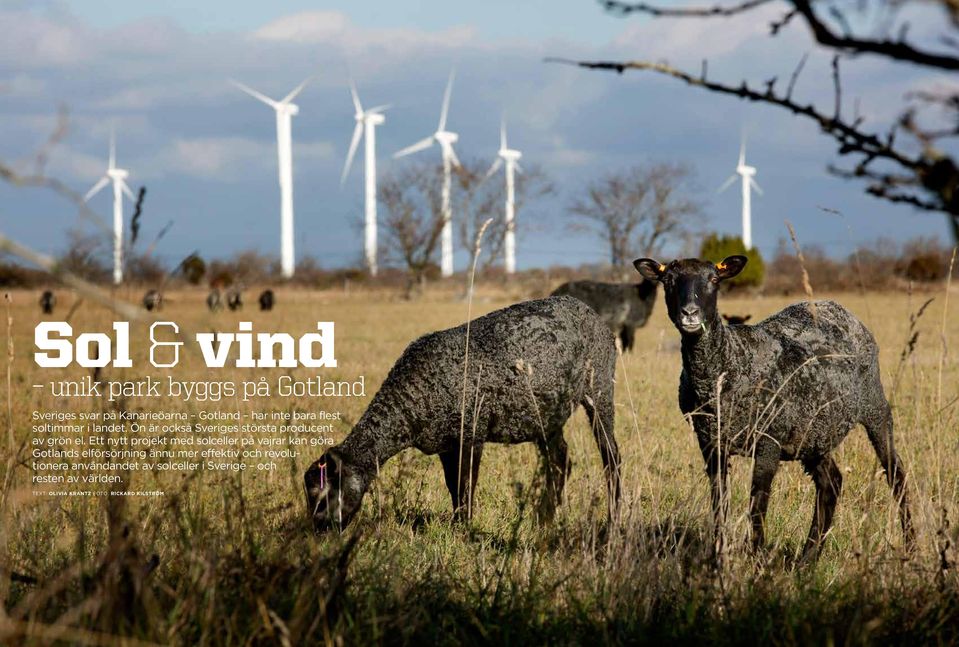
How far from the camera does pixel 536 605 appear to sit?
14.3ft

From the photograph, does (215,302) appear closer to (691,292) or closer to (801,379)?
(691,292)

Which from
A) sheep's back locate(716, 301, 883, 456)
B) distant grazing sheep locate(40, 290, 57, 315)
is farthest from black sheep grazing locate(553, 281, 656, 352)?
distant grazing sheep locate(40, 290, 57, 315)

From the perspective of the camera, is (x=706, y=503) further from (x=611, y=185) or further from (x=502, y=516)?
(x=611, y=185)

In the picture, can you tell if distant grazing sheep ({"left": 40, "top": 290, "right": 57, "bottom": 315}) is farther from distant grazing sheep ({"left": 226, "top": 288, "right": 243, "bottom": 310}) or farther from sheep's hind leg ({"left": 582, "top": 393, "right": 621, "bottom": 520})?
sheep's hind leg ({"left": 582, "top": 393, "right": 621, "bottom": 520})

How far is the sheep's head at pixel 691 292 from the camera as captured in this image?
235 inches

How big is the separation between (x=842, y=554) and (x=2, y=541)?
455cm

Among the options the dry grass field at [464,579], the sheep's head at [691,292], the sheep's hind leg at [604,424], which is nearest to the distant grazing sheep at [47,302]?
the dry grass field at [464,579]

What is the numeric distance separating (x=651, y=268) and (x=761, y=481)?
4.81 feet

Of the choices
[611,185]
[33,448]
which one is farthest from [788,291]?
[33,448]

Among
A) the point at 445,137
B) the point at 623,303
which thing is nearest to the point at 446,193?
the point at 445,137

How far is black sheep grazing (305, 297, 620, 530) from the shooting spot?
688 centimetres

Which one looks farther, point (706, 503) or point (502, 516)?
point (502, 516)

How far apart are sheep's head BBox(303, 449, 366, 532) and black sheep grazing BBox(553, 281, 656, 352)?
16.2 meters

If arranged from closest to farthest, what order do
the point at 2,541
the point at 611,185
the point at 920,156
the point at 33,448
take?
the point at 920,156 < the point at 2,541 < the point at 33,448 < the point at 611,185
